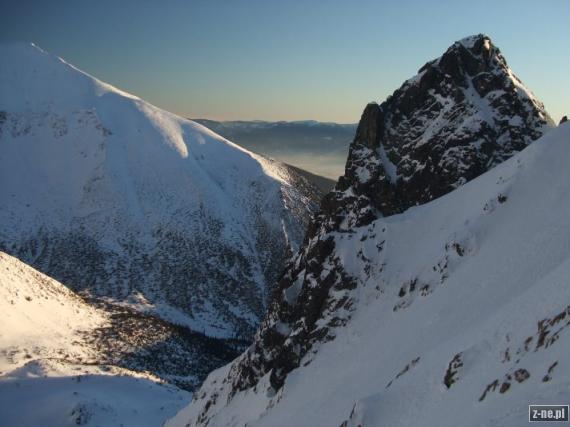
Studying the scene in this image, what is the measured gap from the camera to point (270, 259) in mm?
126375

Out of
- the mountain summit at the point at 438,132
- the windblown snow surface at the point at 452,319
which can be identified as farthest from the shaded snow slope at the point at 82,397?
the mountain summit at the point at 438,132

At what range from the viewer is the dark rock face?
119 feet

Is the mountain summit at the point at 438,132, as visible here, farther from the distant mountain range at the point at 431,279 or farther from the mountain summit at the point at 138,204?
the mountain summit at the point at 138,204

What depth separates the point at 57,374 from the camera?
57.3 m

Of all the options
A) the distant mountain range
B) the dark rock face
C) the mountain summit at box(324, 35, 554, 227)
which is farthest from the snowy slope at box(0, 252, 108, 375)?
the mountain summit at box(324, 35, 554, 227)

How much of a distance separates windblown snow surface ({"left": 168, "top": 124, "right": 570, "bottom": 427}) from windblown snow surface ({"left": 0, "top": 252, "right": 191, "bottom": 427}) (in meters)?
12.9

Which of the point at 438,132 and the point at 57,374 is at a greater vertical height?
the point at 438,132

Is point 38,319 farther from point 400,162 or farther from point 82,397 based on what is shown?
point 400,162

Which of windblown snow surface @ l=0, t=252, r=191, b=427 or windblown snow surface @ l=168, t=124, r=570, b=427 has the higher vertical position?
windblown snow surface @ l=168, t=124, r=570, b=427

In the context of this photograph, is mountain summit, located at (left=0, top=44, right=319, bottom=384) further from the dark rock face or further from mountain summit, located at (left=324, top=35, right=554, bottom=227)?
mountain summit, located at (left=324, top=35, right=554, bottom=227)

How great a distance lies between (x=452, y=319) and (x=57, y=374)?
158 feet

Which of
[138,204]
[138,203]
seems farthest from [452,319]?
[138,203]

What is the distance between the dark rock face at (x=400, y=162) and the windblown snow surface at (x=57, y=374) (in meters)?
14.6

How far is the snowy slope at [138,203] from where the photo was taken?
112 m
